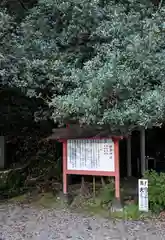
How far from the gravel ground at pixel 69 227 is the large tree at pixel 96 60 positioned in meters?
1.82

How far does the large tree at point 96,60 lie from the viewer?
5.89m

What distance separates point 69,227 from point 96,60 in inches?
125

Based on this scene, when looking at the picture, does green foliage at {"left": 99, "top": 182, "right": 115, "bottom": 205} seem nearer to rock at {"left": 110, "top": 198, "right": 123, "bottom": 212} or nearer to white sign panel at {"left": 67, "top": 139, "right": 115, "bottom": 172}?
rock at {"left": 110, "top": 198, "right": 123, "bottom": 212}

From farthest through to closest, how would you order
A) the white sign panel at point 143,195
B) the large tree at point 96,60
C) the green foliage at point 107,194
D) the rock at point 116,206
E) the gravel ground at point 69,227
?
the green foliage at point 107,194
the rock at point 116,206
the white sign panel at point 143,195
the large tree at point 96,60
the gravel ground at point 69,227

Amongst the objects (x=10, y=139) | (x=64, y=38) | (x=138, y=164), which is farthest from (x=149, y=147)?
(x=64, y=38)

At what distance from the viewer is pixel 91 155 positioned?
286 inches

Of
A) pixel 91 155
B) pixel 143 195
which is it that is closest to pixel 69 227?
pixel 143 195

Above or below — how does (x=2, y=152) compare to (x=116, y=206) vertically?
above

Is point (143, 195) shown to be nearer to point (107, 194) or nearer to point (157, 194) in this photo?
point (157, 194)

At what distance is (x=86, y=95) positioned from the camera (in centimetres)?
612

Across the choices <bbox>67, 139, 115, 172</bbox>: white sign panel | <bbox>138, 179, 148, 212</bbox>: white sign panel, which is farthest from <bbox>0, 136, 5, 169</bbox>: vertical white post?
<bbox>138, 179, 148, 212</bbox>: white sign panel

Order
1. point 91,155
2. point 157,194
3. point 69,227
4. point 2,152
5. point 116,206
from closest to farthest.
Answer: point 69,227 → point 157,194 → point 116,206 → point 91,155 → point 2,152

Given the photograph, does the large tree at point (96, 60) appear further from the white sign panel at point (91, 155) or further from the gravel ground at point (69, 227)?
the gravel ground at point (69, 227)

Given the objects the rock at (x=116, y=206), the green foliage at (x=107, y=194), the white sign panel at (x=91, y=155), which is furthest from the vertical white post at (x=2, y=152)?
the rock at (x=116, y=206)
